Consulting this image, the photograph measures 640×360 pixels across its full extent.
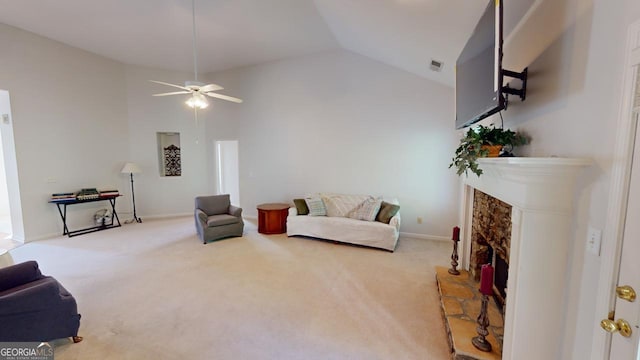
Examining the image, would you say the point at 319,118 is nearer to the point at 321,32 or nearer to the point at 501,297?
the point at 321,32

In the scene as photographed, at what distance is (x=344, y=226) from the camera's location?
14.5 feet

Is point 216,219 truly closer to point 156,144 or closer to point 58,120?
point 156,144

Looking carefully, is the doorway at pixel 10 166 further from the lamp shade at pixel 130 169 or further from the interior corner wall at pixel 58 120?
the lamp shade at pixel 130 169

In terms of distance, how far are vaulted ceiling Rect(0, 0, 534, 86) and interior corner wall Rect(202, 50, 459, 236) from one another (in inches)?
16.0

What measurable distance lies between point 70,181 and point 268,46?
466cm

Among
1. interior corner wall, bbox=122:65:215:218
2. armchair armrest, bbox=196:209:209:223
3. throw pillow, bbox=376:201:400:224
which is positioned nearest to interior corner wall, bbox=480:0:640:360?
throw pillow, bbox=376:201:400:224

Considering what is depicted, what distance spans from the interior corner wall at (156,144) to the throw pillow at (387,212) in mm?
4379

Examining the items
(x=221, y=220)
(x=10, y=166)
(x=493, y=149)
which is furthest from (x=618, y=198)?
(x=10, y=166)

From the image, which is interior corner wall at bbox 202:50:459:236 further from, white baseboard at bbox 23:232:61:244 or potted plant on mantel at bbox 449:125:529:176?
white baseboard at bbox 23:232:61:244

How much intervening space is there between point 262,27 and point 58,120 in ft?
→ 13.9

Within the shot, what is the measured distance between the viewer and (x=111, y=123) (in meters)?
5.56

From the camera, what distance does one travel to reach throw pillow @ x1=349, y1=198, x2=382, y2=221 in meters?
4.52

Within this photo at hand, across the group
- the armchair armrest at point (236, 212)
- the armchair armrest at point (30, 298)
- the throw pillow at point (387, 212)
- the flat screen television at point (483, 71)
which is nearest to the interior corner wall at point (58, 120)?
the armchair armrest at point (236, 212)

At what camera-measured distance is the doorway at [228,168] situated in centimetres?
651
